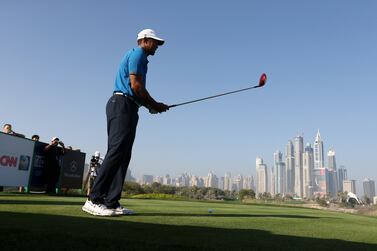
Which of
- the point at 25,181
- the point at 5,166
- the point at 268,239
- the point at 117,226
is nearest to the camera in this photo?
the point at 268,239

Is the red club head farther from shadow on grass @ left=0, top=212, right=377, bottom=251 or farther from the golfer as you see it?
shadow on grass @ left=0, top=212, right=377, bottom=251

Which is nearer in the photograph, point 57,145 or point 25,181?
point 25,181

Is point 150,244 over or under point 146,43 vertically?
under

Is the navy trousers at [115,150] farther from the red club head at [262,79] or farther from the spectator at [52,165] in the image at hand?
the spectator at [52,165]

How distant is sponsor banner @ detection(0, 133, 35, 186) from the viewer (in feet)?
38.9

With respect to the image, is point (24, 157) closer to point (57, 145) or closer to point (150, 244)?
point (57, 145)

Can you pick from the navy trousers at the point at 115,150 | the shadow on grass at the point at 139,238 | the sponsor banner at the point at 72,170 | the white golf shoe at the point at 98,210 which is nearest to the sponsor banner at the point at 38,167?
the sponsor banner at the point at 72,170

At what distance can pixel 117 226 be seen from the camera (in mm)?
3627

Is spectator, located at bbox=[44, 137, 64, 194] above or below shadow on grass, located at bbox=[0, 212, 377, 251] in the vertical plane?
above

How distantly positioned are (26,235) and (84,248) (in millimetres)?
568

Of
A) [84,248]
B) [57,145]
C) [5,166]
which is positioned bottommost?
[84,248]

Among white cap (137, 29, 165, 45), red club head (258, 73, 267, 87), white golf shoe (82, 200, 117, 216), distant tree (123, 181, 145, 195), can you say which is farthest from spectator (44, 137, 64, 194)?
distant tree (123, 181, 145, 195)

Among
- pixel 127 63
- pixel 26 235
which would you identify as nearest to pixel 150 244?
pixel 26 235

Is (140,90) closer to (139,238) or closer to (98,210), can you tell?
(98,210)
